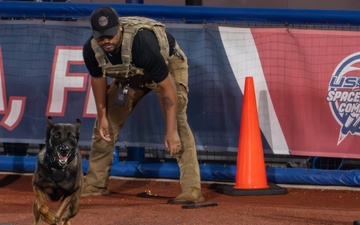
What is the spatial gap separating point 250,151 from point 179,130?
0.95 metres

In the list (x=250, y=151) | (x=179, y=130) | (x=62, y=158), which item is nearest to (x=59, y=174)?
(x=62, y=158)

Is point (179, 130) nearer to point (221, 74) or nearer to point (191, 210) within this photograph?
point (191, 210)

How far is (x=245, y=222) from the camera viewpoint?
8.07 meters

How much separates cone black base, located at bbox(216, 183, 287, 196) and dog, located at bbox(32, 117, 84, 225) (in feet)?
8.35

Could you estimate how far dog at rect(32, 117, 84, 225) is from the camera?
7.16 meters

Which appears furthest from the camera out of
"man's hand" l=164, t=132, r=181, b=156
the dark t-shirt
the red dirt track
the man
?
the red dirt track

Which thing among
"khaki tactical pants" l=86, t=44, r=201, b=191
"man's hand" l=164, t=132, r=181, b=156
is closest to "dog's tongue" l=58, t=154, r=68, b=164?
"man's hand" l=164, t=132, r=181, b=156

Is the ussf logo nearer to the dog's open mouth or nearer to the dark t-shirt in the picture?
the dark t-shirt

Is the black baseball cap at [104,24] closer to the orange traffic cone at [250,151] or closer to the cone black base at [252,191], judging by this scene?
the orange traffic cone at [250,151]

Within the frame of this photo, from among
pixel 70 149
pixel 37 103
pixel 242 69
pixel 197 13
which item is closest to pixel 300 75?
pixel 242 69

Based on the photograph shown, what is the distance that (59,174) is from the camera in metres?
7.29

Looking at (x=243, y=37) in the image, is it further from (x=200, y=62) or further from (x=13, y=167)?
(x=13, y=167)

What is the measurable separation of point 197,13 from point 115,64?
231cm

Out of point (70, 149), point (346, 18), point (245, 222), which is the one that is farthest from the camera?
point (346, 18)
